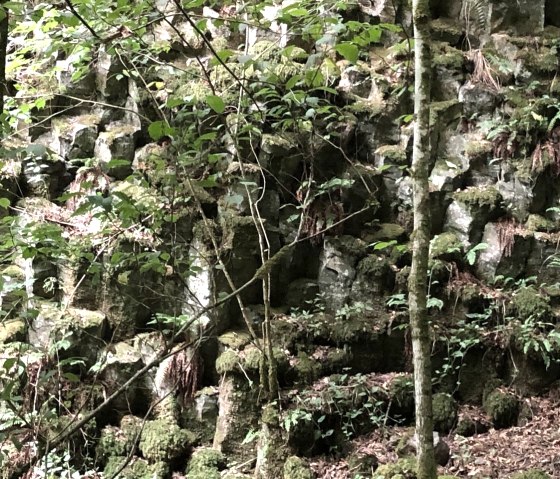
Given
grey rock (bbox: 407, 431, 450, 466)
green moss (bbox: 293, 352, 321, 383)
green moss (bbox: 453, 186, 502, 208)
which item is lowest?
grey rock (bbox: 407, 431, 450, 466)

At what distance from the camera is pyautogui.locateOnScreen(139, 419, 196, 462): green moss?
4.96 meters

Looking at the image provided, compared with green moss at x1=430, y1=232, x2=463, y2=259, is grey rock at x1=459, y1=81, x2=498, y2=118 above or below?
above

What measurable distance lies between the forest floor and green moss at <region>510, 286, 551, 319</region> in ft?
2.92

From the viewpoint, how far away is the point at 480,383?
5.43 meters

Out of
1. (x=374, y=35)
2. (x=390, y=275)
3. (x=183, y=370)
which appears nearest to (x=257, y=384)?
(x=183, y=370)

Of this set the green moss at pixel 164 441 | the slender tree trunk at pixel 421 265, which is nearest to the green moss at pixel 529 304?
the slender tree trunk at pixel 421 265

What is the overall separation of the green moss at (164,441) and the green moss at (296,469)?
1.16 metres

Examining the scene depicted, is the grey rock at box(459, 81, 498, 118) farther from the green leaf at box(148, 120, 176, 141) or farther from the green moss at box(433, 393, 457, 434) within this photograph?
the green leaf at box(148, 120, 176, 141)

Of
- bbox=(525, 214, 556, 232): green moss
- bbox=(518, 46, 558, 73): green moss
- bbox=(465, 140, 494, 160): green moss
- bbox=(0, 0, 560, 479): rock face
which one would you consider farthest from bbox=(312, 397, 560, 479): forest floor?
bbox=(518, 46, 558, 73): green moss

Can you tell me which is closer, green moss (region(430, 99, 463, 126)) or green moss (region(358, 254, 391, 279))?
green moss (region(358, 254, 391, 279))

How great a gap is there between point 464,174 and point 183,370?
427cm

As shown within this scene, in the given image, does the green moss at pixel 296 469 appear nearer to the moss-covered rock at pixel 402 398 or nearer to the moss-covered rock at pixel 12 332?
the moss-covered rock at pixel 402 398

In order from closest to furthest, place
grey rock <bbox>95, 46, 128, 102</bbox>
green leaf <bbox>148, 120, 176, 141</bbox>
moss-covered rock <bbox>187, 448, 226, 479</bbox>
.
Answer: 1. green leaf <bbox>148, 120, 176, 141</bbox>
2. moss-covered rock <bbox>187, 448, 226, 479</bbox>
3. grey rock <bbox>95, 46, 128, 102</bbox>

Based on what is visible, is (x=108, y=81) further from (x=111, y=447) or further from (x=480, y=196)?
(x=480, y=196)
